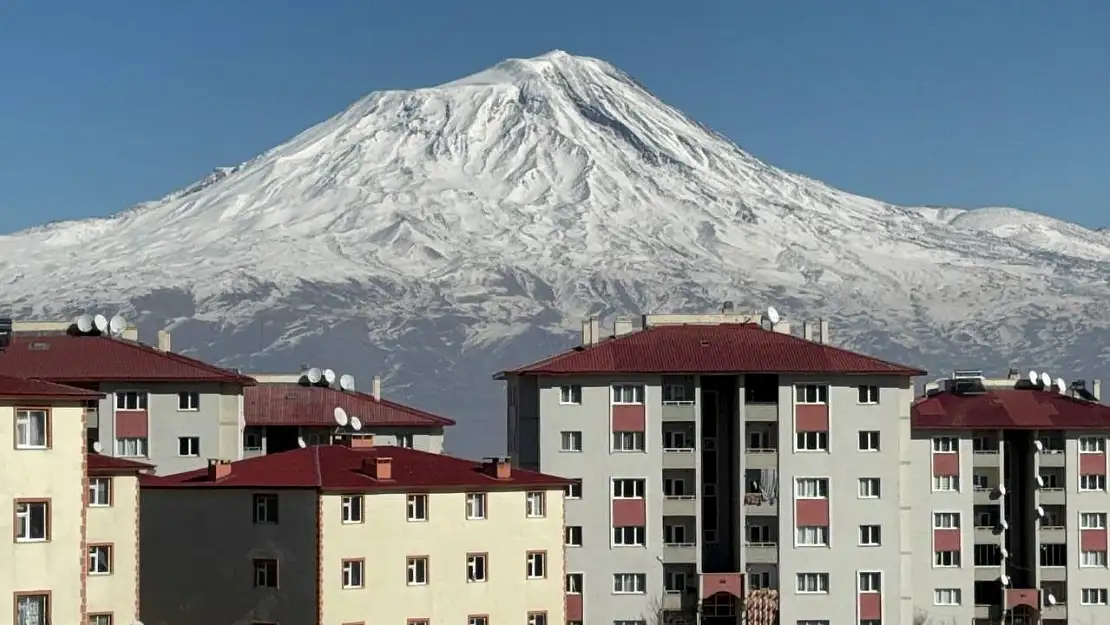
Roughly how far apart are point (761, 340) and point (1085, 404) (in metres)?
14.7

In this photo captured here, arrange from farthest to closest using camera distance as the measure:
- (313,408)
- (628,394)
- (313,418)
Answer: (313,408) → (313,418) → (628,394)

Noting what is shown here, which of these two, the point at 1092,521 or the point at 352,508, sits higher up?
the point at 352,508

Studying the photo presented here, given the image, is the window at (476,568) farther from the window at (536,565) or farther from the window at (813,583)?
the window at (813,583)

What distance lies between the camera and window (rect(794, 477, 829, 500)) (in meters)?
79.1

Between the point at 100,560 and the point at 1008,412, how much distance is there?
41152mm

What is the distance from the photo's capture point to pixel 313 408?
88.1 m

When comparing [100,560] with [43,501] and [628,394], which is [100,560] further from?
[628,394]

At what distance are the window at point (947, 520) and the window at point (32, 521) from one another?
4686 centimetres

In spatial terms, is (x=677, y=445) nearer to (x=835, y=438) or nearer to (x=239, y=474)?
(x=835, y=438)

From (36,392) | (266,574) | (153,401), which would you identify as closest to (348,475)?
(266,574)

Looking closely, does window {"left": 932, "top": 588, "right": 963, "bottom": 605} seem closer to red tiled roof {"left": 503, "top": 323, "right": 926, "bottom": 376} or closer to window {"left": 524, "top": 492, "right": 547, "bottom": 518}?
red tiled roof {"left": 503, "top": 323, "right": 926, "bottom": 376}

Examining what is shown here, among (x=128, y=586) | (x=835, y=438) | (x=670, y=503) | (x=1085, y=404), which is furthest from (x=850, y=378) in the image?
(x=128, y=586)

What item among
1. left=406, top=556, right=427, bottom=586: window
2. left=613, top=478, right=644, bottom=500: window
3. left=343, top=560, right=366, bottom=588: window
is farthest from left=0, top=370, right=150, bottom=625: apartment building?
left=613, top=478, right=644, bottom=500: window

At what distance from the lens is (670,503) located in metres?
78.9
